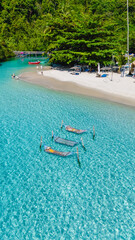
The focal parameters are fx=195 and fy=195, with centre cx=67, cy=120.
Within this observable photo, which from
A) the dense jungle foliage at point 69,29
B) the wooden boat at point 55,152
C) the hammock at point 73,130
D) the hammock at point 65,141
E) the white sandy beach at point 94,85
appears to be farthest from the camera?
the dense jungle foliage at point 69,29

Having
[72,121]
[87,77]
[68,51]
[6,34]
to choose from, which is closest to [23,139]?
[72,121]

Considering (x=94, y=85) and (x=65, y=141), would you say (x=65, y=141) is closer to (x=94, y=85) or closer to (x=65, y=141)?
(x=65, y=141)

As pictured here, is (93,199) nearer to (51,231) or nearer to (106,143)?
(51,231)

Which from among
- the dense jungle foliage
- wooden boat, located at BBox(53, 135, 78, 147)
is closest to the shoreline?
the dense jungle foliage

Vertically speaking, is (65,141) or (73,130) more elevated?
(73,130)

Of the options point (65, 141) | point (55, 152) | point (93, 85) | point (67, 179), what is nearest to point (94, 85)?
point (93, 85)

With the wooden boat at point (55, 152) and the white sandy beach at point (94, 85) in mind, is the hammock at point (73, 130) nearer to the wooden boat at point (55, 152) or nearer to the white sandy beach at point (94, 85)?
the wooden boat at point (55, 152)

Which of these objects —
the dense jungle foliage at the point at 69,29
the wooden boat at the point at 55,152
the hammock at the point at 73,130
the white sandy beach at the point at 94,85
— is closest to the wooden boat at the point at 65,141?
the wooden boat at the point at 55,152
